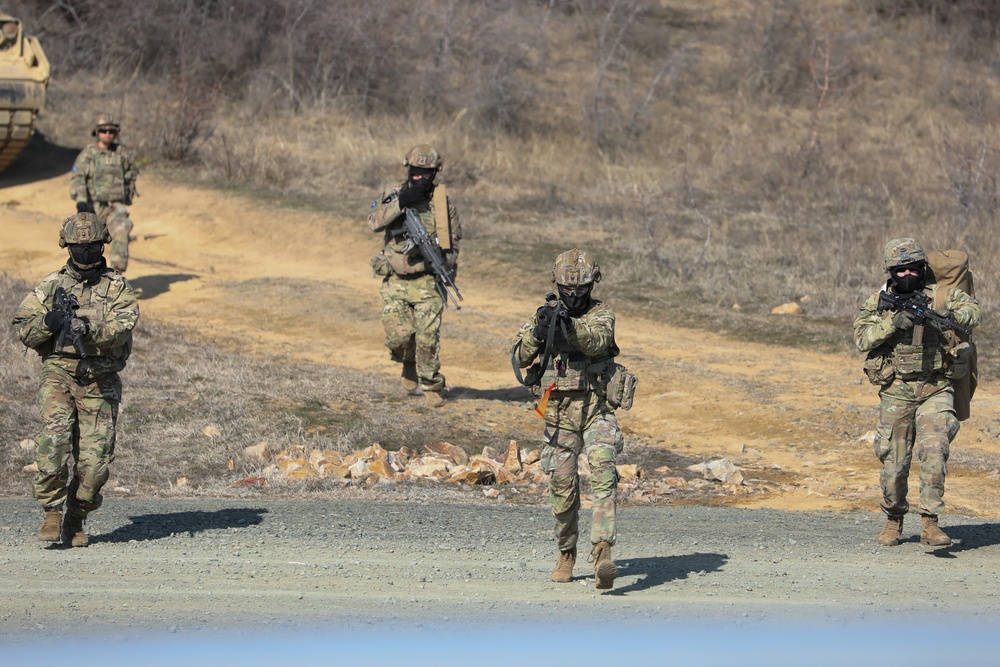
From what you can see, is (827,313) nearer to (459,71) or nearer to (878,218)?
(878,218)

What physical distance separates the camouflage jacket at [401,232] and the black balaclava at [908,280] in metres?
4.41

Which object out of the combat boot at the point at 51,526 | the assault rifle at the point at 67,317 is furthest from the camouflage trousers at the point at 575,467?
the combat boot at the point at 51,526

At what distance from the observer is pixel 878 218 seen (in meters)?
20.1

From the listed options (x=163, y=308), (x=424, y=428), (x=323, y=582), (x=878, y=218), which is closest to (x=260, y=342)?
(x=163, y=308)

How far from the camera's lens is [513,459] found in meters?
10.3

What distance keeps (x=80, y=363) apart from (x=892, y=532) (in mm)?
4427

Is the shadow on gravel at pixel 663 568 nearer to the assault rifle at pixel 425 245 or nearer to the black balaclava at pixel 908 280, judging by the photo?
the black balaclava at pixel 908 280

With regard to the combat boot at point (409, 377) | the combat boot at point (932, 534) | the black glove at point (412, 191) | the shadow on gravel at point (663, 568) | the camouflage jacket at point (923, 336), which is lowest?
the shadow on gravel at point (663, 568)

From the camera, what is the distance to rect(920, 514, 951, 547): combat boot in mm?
7340

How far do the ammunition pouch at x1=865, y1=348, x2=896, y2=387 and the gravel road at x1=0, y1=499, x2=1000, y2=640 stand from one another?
94cm

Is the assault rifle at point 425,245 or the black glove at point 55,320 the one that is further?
the assault rifle at point 425,245

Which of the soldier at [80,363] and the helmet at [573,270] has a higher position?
the helmet at [573,270]

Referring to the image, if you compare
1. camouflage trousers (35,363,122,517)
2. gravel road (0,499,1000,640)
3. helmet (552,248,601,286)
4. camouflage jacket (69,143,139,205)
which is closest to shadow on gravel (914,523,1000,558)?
gravel road (0,499,1000,640)

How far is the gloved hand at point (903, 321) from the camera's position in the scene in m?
7.11
